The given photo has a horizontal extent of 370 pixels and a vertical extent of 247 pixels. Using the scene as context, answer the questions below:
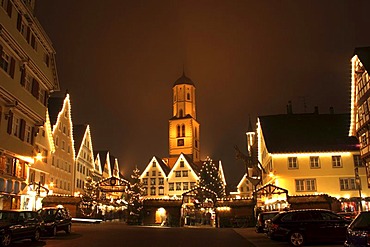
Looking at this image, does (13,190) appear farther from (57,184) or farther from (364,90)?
(364,90)

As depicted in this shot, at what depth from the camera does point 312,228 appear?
20.8 meters

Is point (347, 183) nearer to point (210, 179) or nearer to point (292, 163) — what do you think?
point (292, 163)

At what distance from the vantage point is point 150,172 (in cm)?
9106

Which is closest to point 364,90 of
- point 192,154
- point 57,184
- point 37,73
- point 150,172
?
point 37,73

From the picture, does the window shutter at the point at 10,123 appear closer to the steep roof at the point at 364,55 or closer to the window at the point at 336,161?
the steep roof at the point at 364,55

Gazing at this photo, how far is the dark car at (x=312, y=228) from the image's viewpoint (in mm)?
20766

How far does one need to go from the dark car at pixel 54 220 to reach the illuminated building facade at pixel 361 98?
83.9ft

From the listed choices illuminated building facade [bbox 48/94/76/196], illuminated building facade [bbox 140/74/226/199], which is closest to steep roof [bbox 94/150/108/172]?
illuminated building facade [bbox 140/74/226/199]

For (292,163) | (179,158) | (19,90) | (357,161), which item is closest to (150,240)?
(19,90)

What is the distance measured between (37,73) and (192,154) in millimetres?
81811

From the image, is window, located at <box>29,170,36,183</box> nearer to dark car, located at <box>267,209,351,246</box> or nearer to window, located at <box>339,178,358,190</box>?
dark car, located at <box>267,209,351,246</box>

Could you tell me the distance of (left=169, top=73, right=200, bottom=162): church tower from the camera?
379ft

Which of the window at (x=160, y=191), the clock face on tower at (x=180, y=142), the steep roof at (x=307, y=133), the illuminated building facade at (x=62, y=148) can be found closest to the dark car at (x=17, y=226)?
the illuminated building facade at (x=62, y=148)

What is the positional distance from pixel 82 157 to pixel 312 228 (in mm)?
52903
